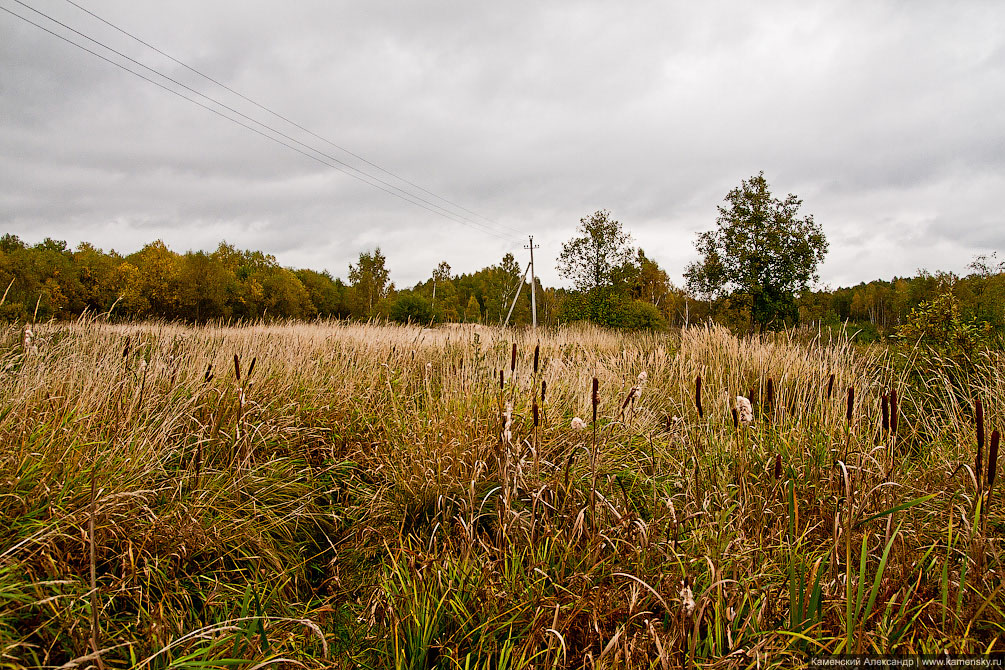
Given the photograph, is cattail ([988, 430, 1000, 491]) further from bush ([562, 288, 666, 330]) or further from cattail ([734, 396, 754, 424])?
bush ([562, 288, 666, 330])

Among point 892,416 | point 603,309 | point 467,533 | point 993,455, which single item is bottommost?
point 467,533

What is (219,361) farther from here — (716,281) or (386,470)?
(716,281)

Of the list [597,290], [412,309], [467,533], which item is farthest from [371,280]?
[467,533]

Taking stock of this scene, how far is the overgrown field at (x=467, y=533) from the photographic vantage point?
1.85 metres

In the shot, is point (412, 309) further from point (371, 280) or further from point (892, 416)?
point (892, 416)

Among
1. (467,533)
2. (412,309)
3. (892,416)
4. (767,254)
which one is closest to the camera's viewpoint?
(467,533)

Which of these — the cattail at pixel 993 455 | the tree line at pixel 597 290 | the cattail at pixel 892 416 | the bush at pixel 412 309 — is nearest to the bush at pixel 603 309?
the tree line at pixel 597 290

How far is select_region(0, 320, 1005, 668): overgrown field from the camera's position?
1854mm

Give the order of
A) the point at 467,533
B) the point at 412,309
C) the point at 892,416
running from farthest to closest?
1. the point at 412,309
2. the point at 892,416
3. the point at 467,533

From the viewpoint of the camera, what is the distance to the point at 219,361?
5168 millimetres

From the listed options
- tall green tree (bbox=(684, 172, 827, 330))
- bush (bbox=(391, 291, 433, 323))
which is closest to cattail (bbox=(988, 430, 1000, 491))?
tall green tree (bbox=(684, 172, 827, 330))

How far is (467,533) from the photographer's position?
2.53 m

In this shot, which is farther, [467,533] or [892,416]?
[892,416]

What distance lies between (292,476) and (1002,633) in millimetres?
3838
